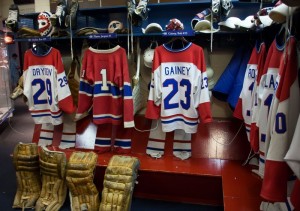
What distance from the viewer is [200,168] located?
2.11 metres

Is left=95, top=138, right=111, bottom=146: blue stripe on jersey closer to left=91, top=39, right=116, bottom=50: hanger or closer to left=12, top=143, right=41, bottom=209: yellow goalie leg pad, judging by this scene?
left=12, top=143, right=41, bottom=209: yellow goalie leg pad

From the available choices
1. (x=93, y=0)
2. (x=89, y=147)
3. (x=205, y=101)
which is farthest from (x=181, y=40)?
(x=89, y=147)

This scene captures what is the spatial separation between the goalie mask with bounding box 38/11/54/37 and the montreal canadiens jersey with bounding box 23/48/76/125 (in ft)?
0.58

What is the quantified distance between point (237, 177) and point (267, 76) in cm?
89

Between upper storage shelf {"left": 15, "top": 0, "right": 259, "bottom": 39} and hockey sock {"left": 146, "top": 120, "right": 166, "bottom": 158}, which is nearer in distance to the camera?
upper storage shelf {"left": 15, "top": 0, "right": 259, "bottom": 39}

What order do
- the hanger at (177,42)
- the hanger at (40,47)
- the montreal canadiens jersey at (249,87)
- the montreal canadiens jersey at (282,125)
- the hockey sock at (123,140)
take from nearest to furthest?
the montreal canadiens jersey at (282,125), the montreal canadiens jersey at (249,87), the hanger at (177,42), the hockey sock at (123,140), the hanger at (40,47)

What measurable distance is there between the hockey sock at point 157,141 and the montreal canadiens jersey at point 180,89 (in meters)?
0.22

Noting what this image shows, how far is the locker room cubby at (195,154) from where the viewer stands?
6.79ft

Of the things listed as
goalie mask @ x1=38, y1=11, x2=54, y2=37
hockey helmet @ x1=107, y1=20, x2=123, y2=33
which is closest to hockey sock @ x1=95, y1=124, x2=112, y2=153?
hockey helmet @ x1=107, y1=20, x2=123, y2=33

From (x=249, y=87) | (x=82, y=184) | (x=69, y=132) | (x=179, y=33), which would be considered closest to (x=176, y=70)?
(x=179, y=33)

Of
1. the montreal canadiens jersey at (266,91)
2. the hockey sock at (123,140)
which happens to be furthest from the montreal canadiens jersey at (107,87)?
the montreal canadiens jersey at (266,91)

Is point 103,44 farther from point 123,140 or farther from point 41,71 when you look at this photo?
point 123,140

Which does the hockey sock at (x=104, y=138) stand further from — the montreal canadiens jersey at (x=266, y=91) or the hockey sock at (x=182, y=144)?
the montreal canadiens jersey at (x=266, y=91)

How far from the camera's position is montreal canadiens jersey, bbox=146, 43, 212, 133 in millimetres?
2057
